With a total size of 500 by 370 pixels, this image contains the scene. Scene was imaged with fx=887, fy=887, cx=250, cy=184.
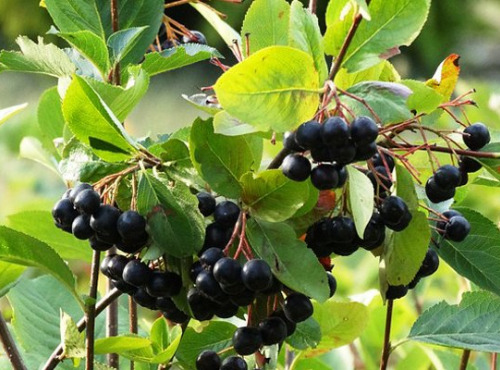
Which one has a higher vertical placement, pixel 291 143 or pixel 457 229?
pixel 291 143

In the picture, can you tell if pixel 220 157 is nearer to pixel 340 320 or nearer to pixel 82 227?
pixel 82 227

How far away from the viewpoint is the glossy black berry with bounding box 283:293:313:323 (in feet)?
2.40

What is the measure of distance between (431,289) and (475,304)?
3.58 feet

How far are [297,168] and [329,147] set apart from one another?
4cm

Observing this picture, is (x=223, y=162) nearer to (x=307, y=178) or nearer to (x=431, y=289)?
(x=307, y=178)

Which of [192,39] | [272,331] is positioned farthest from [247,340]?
[192,39]

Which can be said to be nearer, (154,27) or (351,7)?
(351,7)

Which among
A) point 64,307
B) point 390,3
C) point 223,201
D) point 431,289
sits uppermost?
point 390,3

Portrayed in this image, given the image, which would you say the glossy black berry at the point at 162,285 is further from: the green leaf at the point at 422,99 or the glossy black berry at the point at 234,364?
the green leaf at the point at 422,99

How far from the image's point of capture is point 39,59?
0.81 m

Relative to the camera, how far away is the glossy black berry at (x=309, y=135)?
64 cm

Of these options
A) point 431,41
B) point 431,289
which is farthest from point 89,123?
point 431,41

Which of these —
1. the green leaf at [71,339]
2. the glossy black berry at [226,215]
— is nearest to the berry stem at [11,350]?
the green leaf at [71,339]

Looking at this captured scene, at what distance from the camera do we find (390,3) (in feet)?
2.34
